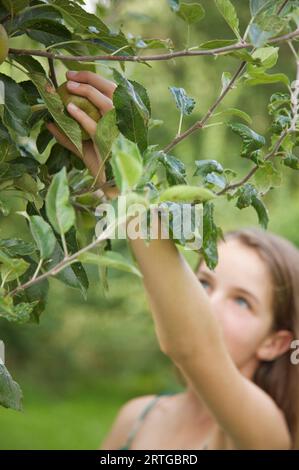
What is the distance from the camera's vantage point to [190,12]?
91cm

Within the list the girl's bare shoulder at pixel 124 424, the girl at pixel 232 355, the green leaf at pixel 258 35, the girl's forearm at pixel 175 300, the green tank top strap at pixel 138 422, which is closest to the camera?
the green leaf at pixel 258 35

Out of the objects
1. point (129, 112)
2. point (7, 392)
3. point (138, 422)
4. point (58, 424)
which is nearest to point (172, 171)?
point (129, 112)

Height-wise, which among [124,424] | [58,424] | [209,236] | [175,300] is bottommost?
[58,424]

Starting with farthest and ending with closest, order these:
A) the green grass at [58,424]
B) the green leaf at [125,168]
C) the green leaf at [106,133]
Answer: the green grass at [58,424]
the green leaf at [106,133]
the green leaf at [125,168]

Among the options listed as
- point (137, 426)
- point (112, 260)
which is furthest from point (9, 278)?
point (137, 426)

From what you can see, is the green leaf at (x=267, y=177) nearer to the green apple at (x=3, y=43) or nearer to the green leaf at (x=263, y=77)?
the green leaf at (x=263, y=77)

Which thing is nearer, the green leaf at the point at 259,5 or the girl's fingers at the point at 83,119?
the green leaf at the point at 259,5

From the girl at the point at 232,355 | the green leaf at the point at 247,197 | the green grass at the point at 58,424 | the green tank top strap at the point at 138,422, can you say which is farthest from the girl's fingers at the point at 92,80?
the green grass at the point at 58,424

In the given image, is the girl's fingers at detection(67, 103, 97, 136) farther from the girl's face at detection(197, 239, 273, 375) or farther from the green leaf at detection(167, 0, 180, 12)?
the girl's face at detection(197, 239, 273, 375)

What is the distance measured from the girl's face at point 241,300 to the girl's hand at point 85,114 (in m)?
1.38

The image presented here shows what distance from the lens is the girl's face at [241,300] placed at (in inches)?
94.4

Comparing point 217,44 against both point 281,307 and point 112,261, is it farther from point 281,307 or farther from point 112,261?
point 281,307

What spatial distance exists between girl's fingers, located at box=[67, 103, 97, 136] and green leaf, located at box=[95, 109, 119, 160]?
61mm

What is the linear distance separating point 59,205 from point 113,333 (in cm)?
605
